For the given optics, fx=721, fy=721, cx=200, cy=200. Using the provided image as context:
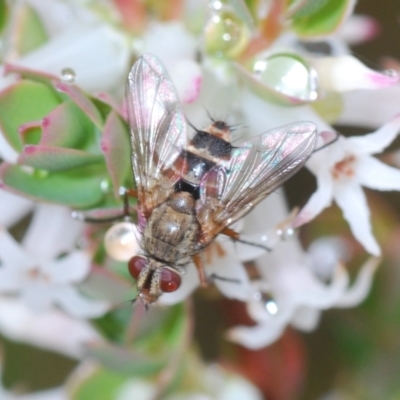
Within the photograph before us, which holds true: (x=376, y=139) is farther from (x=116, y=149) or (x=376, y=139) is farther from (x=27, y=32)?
(x=27, y=32)

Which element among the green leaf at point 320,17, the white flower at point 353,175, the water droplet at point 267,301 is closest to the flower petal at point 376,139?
Answer: the white flower at point 353,175

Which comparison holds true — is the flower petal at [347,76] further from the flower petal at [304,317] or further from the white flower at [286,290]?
the flower petal at [304,317]

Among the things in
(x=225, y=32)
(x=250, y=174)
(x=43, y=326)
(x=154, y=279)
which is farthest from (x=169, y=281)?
(x=43, y=326)

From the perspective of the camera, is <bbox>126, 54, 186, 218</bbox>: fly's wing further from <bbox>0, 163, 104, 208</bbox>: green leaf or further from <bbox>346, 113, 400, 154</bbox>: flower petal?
<bbox>346, 113, 400, 154</bbox>: flower petal

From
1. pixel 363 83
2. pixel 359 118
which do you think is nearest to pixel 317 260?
pixel 359 118

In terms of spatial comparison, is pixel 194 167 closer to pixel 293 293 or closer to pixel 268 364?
pixel 293 293

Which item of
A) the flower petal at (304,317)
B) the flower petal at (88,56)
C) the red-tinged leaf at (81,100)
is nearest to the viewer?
the red-tinged leaf at (81,100)
